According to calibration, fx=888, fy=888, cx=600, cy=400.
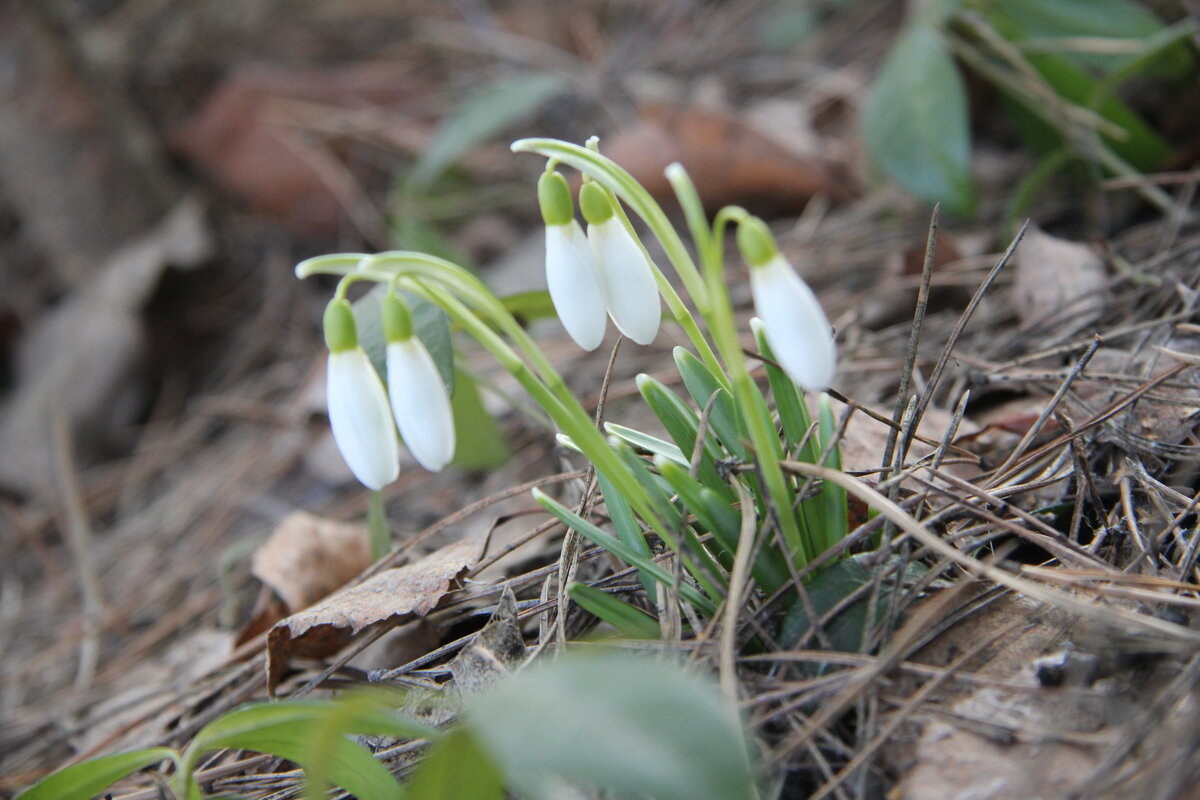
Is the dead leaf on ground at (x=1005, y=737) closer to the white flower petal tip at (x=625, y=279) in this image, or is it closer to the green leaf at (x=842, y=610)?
the green leaf at (x=842, y=610)

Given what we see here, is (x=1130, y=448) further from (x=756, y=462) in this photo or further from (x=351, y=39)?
(x=351, y=39)

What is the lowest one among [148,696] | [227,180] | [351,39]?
[148,696]

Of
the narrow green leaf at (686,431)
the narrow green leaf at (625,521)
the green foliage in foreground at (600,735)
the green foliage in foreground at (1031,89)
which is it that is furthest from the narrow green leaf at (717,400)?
the green foliage in foreground at (1031,89)

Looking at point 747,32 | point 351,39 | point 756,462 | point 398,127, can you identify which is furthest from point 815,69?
point 756,462

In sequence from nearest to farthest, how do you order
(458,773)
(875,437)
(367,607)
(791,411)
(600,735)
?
(600,735) < (458,773) < (791,411) < (367,607) < (875,437)

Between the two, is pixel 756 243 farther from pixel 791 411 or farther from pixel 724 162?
pixel 724 162

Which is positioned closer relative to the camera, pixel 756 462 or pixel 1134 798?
pixel 1134 798

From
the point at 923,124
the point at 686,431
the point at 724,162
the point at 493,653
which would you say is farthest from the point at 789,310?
the point at 724,162
